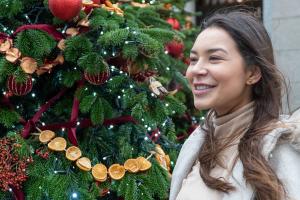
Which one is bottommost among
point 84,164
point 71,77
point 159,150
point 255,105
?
point 159,150

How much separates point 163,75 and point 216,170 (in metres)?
2.23

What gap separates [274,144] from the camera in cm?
149

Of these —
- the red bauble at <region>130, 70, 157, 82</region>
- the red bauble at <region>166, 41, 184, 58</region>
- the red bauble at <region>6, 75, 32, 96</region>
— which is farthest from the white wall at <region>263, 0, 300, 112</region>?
the red bauble at <region>6, 75, 32, 96</region>

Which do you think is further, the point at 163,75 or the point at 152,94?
the point at 163,75

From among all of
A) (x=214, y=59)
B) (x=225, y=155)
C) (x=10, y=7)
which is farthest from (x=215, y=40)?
(x=10, y=7)

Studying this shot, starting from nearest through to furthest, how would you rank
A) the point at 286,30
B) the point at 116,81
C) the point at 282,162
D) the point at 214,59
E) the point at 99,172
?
the point at 282,162 → the point at 214,59 → the point at 99,172 → the point at 116,81 → the point at 286,30

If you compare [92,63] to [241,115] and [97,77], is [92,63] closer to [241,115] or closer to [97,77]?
[97,77]

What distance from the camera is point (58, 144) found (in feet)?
8.43

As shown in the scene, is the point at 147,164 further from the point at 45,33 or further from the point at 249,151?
the point at 249,151

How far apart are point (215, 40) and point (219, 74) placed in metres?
0.11

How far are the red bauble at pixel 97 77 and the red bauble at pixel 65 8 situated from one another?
0.95 feet

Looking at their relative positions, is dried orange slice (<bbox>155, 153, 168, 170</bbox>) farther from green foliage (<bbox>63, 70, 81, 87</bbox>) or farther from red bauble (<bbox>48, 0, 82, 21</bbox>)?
red bauble (<bbox>48, 0, 82, 21</bbox>)

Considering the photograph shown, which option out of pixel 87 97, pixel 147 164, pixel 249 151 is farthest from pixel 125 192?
pixel 249 151

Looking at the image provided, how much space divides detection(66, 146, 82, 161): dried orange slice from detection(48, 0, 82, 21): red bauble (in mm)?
630
